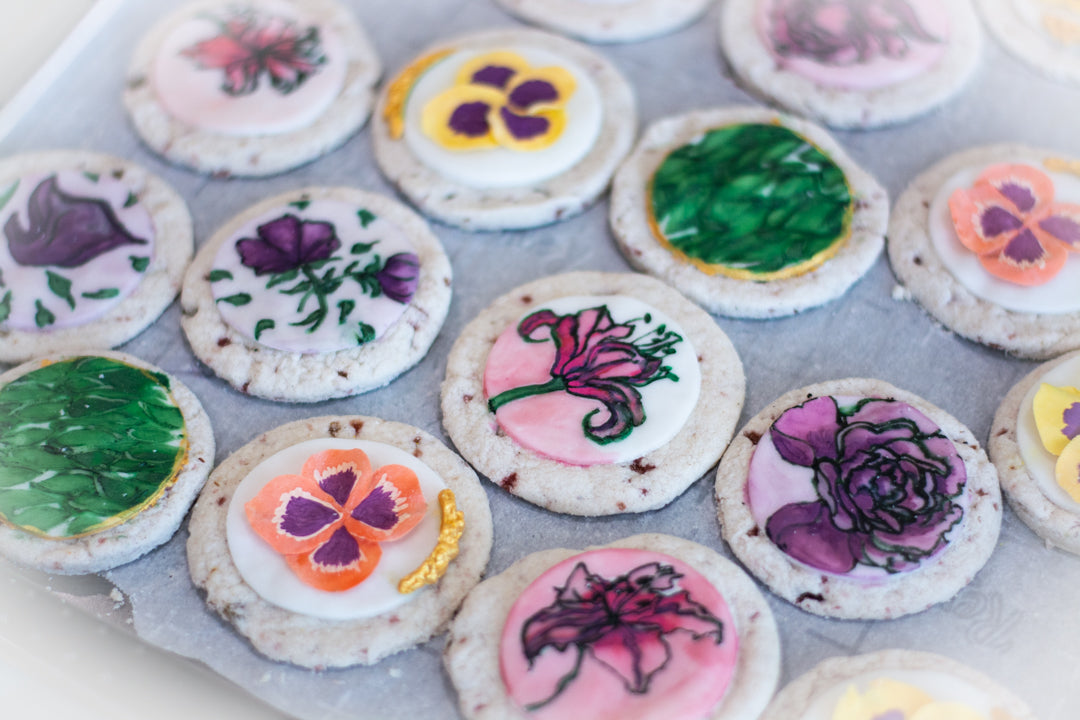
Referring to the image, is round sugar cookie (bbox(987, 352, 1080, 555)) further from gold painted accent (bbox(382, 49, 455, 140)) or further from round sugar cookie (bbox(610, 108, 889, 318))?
gold painted accent (bbox(382, 49, 455, 140))

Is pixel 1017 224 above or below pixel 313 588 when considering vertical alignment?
above

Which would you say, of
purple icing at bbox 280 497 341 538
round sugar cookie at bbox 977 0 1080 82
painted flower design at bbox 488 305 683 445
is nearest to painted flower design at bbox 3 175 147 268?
purple icing at bbox 280 497 341 538

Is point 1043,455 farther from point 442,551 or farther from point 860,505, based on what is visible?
point 442,551

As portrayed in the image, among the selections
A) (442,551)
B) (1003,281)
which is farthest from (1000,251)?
(442,551)

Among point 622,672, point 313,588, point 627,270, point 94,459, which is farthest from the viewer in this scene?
point 627,270

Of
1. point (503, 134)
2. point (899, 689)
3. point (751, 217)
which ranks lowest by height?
point (899, 689)

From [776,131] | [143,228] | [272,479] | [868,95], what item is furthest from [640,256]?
[143,228]

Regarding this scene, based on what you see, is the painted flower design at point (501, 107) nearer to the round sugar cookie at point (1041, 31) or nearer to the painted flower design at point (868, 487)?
the painted flower design at point (868, 487)
